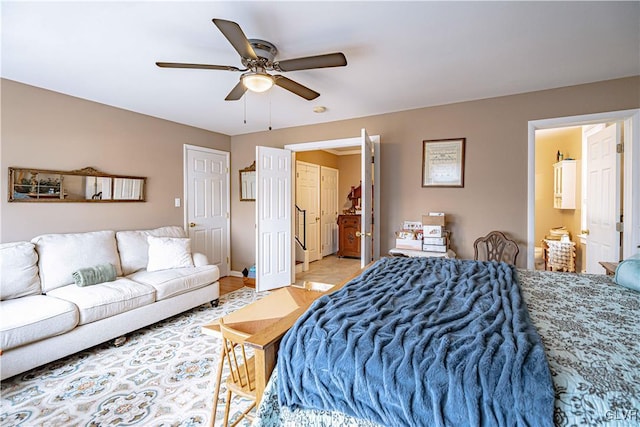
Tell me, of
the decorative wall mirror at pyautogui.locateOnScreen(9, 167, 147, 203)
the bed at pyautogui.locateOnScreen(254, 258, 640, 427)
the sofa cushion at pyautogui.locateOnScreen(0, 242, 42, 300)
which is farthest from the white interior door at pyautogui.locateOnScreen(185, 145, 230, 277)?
the bed at pyautogui.locateOnScreen(254, 258, 640, 427)

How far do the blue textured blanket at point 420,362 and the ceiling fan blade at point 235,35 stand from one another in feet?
5.06

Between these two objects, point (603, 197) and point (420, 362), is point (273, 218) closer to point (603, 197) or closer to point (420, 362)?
point (420, 362)

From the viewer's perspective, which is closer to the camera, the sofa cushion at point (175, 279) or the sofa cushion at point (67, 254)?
the sofa cushion at point (67, 254)

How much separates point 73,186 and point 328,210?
478cm

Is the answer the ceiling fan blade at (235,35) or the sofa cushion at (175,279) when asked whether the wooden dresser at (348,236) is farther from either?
the ceiling fan blade at (235,35)

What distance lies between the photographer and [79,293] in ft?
8.40

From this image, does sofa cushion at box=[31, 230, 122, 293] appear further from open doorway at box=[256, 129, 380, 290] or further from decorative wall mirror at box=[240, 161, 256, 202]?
decorative wall mirror at box=[240, 161, 256, 202]

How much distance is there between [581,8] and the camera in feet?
5.89

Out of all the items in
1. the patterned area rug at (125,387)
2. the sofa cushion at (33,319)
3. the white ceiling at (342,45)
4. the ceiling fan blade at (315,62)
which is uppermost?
the white ceiling at (342,45)

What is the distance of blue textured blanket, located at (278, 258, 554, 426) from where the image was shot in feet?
2.81

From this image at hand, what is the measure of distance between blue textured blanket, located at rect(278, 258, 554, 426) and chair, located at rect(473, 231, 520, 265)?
2.09 metres

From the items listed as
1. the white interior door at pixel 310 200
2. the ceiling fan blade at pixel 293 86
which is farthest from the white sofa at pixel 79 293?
the white interior door at pixel 310 200

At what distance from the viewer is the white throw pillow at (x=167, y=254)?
11.4 feet

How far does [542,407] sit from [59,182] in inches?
165
